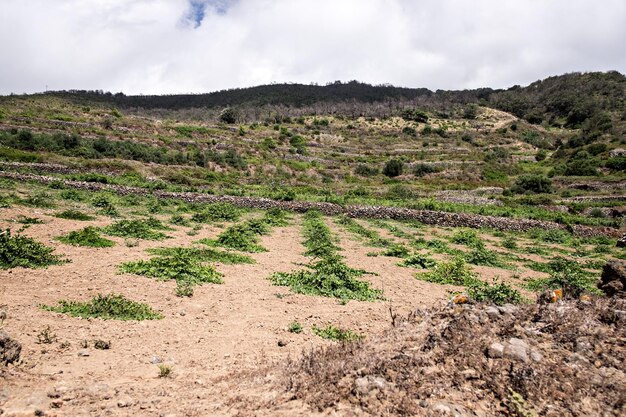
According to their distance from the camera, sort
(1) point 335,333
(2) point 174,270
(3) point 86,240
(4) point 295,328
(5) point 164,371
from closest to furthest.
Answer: (5) point 164,371 → (1) point 335,333 → (4) point 295,328 → (2) point 174,270 → (3) point 86,240

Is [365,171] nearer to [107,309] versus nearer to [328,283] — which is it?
[328,283]

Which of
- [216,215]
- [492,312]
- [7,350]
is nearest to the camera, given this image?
[7,350]

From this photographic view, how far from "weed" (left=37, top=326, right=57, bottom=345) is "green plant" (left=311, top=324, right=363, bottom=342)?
14.1ft

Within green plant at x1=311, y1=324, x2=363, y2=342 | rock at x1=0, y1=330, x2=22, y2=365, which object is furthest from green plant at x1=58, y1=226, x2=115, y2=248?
green plant at x1=311, y1=324, x2=363, y2=342

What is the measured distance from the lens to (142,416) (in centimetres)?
430

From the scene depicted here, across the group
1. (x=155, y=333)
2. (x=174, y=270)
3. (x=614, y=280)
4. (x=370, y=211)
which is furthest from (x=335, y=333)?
(x=370, y=211)

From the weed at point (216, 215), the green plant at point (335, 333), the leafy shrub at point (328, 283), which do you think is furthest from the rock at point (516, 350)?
the weed at point (216, 215)

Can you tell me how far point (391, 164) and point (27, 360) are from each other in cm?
5720

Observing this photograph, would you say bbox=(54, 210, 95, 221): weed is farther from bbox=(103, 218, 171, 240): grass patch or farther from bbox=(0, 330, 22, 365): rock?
bbox=(0, 330, 22, 365): rock

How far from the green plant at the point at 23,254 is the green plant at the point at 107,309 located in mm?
2811

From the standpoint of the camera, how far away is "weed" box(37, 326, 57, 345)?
5.87 meters

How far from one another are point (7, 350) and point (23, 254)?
18.4 feet

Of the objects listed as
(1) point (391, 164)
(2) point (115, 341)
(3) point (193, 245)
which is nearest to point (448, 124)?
(1) point (391, 164)

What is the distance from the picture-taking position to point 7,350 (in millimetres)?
5039
